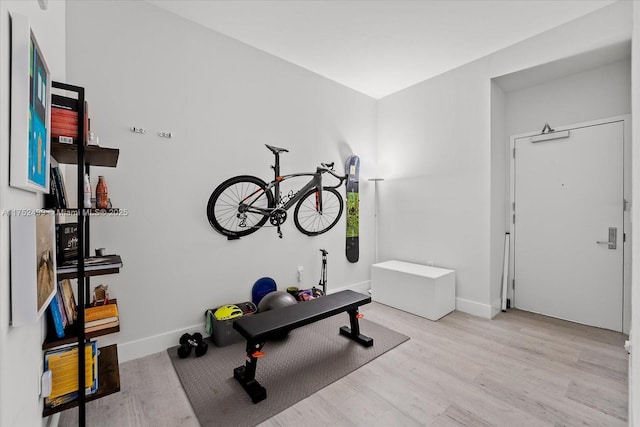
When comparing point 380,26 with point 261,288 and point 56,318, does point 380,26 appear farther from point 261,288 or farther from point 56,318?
point 56,318

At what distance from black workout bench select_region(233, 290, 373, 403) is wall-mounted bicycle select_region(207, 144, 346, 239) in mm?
1060

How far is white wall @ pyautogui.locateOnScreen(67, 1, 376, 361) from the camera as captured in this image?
95.3 inches

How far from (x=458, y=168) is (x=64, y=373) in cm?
418

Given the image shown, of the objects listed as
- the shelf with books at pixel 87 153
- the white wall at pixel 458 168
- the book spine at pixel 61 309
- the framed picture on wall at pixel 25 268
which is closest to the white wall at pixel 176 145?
the shelf with books at pixel 87 153

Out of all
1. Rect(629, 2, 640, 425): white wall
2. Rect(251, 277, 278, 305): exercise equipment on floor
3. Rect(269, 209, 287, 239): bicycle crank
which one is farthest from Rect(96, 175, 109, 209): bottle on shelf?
Rect(629, 2, 640, 425): white wall

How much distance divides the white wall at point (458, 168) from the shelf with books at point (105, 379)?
3.68 m

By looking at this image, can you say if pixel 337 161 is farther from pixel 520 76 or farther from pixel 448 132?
pixel 520 76

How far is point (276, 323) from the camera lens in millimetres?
2232

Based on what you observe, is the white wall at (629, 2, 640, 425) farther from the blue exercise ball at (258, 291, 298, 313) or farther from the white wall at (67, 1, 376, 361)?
the white wall at (67, 1, 376, 361)

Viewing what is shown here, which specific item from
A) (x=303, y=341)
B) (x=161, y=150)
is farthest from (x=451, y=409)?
(x=161, y=150)

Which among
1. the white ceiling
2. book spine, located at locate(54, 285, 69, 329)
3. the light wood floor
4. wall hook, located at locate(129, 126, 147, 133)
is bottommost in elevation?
the light wood floor

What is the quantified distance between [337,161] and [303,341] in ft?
8.18

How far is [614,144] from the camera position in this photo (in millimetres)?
3055

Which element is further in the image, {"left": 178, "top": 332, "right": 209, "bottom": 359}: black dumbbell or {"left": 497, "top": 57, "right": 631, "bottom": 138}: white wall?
{"left": 497, "top": 57, "right": 631, "bottom": 138}: white wall
